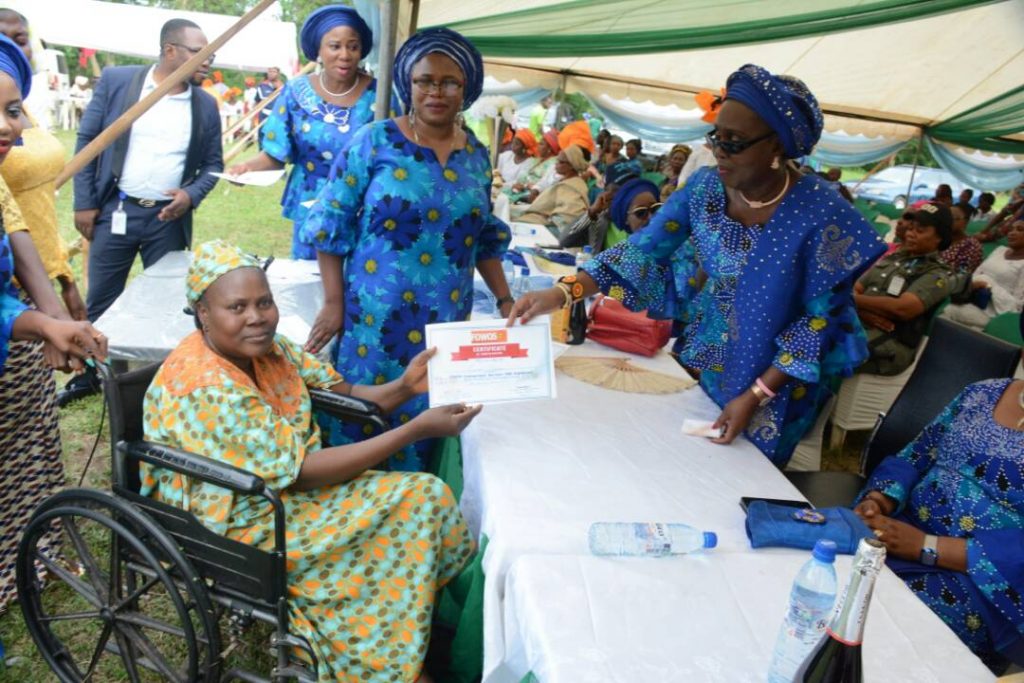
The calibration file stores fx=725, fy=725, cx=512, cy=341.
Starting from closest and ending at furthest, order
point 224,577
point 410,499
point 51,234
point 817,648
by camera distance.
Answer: point 817,648 → point 224,577 → point 410,499 → point 51,234

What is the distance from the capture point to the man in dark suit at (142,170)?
12.8 ft

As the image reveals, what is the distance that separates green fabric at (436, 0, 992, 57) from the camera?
3221 mm

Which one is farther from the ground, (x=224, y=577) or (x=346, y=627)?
(x=224, y=577)

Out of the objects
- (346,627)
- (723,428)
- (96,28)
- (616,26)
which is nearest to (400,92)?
(723,428)

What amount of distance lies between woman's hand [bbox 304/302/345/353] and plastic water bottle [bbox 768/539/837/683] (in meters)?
1.87

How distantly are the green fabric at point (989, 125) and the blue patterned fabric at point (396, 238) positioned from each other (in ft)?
17.5

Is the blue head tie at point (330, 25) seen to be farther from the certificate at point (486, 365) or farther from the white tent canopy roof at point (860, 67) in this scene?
the certificate at point (486, 365)

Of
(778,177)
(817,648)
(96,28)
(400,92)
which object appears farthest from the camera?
(96,28)

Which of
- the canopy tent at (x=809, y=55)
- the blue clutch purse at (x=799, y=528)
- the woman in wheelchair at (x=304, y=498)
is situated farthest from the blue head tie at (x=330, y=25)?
the blue clutch purse at (x=799, y=528)

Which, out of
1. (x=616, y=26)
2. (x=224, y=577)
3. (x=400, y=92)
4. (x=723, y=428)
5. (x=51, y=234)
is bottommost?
(x=224, y=577)

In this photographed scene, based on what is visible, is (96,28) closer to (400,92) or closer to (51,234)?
(51,234)

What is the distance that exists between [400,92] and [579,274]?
2.92ft

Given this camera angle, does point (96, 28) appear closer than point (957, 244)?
No

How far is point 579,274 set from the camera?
260 cm
